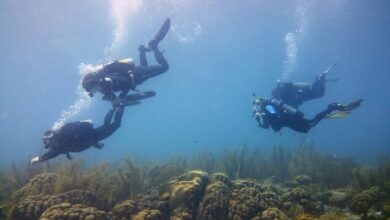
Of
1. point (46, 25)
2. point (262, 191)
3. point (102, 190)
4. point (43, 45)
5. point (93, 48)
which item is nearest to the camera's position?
point (262, 191)

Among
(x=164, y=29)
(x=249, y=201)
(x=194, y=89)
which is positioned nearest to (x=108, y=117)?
(x=164, y=29)

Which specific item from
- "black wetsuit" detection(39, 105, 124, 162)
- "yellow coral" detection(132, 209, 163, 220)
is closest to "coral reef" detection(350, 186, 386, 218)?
"yellow coral" detection(132, 209, 163, 220)

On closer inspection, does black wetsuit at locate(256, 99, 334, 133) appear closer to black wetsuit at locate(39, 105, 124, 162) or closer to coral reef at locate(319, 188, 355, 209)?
coral reef at locate(319, 188, 355, 209)

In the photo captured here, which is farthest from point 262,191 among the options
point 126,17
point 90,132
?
point 126,17

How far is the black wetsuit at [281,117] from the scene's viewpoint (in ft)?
37.4

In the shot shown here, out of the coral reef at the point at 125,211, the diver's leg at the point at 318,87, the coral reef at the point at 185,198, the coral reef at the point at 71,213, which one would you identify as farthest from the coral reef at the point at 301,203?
the diver's leg at the point at 318,87

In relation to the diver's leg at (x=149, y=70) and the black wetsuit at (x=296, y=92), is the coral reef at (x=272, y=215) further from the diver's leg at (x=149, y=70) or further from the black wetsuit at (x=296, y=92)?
the black wetsuit at (x=296, y=92)

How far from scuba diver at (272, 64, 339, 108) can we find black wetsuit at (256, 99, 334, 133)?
9.66 ft

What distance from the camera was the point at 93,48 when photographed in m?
44.3

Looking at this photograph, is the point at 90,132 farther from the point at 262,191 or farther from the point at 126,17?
the point at 126,17

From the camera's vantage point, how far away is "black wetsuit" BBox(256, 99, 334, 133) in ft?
37.4

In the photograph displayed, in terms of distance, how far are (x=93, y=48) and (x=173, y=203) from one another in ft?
133

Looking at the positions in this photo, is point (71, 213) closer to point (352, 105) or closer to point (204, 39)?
point (352, 105)

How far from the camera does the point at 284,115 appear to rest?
452 inches
